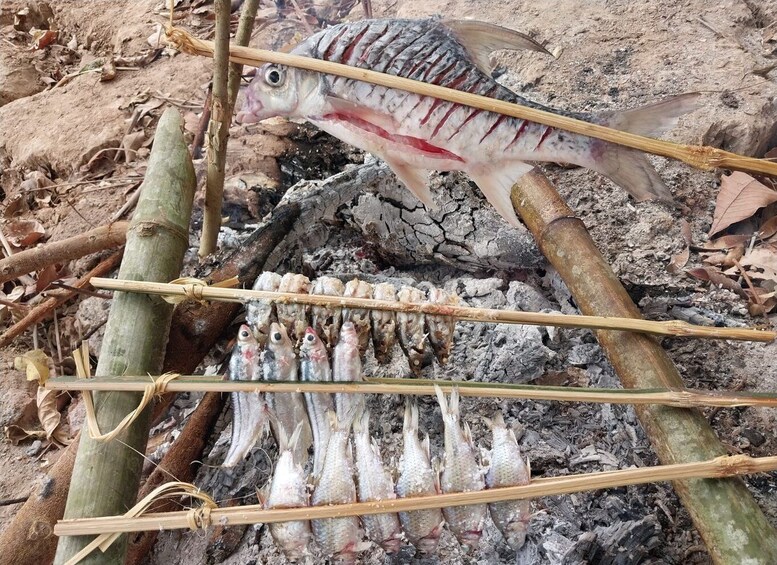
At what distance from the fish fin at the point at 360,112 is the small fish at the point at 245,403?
588mm

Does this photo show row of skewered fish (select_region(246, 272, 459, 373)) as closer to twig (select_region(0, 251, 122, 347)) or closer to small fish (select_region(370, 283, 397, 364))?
small fish (select_region(370, 283, 397, 364))

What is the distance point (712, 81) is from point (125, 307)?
8.46 feet

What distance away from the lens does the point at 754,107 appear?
7.51ft

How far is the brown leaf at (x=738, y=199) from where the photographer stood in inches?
79.6

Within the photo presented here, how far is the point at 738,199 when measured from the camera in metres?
2.07

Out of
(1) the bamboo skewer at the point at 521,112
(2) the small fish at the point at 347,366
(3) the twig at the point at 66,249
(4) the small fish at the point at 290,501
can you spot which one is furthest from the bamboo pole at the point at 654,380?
(3) the twig at the point at 66,249

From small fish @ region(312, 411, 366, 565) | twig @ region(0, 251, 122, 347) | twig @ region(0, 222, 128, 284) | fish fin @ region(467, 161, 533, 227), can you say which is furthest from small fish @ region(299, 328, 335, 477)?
twig @ region(0, 251, 122, 347)

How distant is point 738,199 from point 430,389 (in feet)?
5.28

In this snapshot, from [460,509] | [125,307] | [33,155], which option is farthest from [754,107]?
[33,155]

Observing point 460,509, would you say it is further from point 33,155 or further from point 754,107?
point 33,155

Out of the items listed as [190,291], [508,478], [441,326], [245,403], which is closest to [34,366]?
[190,291]

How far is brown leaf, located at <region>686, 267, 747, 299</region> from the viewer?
1.89 meters

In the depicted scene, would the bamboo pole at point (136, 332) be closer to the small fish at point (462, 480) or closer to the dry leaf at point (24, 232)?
the small fish at point (462, 480)

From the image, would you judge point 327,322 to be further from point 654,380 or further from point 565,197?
point 565,197
